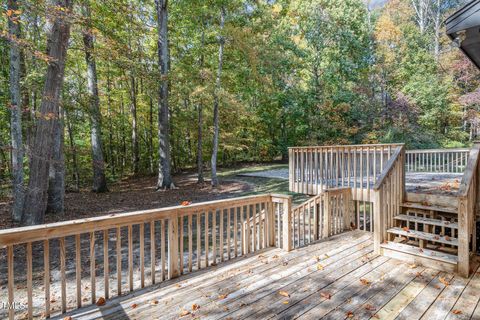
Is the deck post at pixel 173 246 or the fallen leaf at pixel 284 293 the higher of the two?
the deck post at pixel 173 246

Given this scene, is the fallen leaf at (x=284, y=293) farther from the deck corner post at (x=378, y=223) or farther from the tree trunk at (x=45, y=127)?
the tree trunk at (x=45, y=127)

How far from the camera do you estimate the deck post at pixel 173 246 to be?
3180 mm

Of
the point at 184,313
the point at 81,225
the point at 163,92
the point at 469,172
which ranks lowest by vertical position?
the point at 184,313

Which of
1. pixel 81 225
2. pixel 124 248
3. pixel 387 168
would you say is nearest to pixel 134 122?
pixel 124 248

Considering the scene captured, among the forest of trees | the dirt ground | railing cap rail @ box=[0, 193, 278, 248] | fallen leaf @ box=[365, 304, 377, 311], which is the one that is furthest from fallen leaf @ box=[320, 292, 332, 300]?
the forest of trees

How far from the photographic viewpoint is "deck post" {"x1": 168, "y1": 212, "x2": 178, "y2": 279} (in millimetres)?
3180

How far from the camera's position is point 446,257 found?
3.53 meters

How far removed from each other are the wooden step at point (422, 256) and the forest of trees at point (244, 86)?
7.52m

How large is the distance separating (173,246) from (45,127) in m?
5.14

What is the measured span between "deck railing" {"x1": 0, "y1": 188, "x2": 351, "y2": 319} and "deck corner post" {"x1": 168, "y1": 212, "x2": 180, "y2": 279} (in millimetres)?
12

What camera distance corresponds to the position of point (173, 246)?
325 cm

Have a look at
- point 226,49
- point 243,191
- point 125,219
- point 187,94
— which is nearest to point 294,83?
point 226,49

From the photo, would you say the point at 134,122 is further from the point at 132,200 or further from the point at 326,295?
the point at 326,295

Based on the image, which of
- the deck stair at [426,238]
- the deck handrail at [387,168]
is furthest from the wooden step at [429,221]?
the deck handrail at [387,168]
